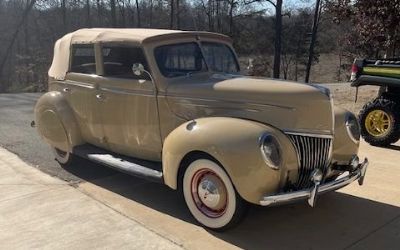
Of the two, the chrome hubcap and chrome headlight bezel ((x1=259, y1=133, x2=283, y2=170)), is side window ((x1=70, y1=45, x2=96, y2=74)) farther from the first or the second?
chrome headlight bezel ((x1=259, y1=133, x2=283, y2=170))

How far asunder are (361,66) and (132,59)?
4.16 m

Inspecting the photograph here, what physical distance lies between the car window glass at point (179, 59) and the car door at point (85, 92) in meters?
0.99

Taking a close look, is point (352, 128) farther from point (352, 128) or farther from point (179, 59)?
point (179, 59)

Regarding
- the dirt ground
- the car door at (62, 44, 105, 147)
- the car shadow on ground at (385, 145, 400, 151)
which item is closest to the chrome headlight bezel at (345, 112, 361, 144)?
the car shadow on ground at (385, 145, 400, 151)

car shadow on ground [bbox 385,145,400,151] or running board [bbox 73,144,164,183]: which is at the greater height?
running board [bbox 73,144,164,183]

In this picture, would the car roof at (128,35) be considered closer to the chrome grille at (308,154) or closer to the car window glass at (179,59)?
the car window glass at (179,59)

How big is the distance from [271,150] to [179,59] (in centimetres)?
178

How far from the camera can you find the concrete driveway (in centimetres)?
407

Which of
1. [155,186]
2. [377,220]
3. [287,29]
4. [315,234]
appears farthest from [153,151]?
[287,29]

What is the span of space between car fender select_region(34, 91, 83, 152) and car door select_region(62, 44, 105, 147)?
3.1 inches

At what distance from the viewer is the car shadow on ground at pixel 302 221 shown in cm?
405

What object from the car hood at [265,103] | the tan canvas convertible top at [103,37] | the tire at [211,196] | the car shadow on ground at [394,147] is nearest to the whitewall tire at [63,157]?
the tan canvas convertible top at [103,37]

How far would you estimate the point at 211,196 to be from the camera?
13.9 feet

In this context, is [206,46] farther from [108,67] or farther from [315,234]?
[315,234]
